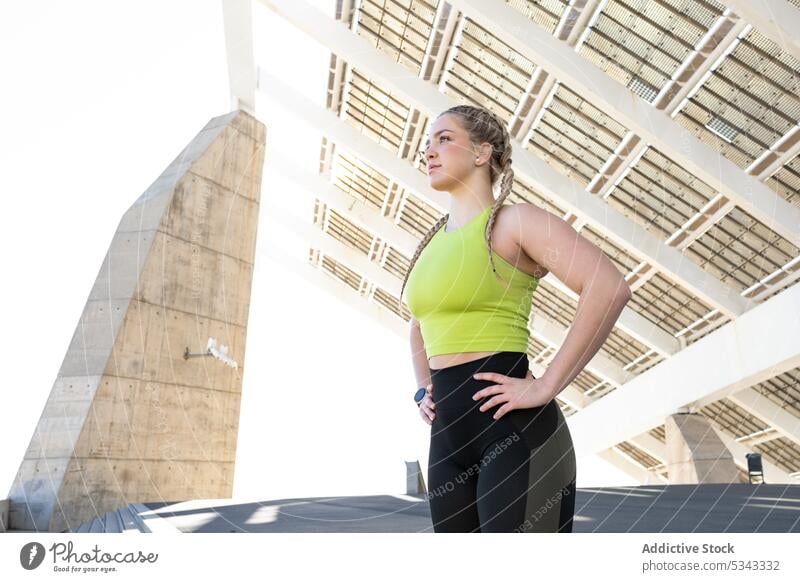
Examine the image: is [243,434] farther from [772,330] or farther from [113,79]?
[772,330]

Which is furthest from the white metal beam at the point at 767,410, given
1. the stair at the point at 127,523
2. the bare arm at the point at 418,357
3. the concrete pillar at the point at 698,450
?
the bare arm at the point at 418,357

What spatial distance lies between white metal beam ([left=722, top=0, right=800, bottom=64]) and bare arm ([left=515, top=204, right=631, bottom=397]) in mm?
6199

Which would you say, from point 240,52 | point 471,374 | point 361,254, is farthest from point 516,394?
point 361,254

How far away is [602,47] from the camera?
28.8 feet

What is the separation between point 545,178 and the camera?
10.9 meters

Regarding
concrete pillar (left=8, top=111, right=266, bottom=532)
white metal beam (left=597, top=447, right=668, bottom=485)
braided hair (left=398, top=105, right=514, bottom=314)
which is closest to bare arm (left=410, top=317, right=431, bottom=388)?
braided hair (left=398, top=105, right=514, bottom=314)

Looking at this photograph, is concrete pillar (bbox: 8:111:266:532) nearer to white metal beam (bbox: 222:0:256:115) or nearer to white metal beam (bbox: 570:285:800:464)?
white metal beam (bbox: 222:0:256:115)

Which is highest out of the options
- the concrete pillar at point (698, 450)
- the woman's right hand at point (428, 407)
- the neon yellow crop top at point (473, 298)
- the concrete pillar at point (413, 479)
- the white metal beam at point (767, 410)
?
the white metal beam at point (767, 410)

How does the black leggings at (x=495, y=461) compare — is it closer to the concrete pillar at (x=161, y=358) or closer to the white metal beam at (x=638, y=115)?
the concrete pillar at (x=161, y=358)

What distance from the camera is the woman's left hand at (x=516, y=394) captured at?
4.31 feet

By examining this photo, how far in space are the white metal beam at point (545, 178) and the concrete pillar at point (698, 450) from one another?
3.01 meters

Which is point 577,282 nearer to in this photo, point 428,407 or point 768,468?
point 428,407
